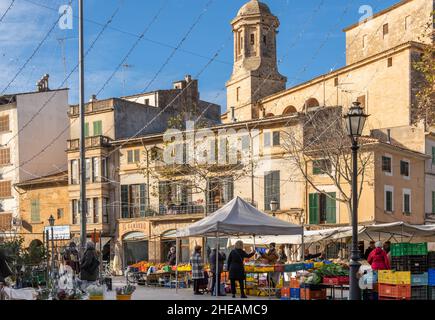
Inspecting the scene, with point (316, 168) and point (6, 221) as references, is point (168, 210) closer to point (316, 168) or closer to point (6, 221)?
point (316, 168)

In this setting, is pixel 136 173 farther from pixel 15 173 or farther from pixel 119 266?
pixel 15 173

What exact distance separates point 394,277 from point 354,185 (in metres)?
2.20

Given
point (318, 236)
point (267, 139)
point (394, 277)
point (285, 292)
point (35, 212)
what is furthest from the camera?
point (35, 212)

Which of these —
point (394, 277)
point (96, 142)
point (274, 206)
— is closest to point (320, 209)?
point (274, 206)

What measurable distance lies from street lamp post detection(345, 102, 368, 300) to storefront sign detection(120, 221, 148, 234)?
3473 cm

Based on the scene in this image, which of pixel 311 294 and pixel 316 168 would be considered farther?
pixel 316 168

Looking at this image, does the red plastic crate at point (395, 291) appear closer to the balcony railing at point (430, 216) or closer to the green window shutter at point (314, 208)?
the green window shutter at point (314, 208)

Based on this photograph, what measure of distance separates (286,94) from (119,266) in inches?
865

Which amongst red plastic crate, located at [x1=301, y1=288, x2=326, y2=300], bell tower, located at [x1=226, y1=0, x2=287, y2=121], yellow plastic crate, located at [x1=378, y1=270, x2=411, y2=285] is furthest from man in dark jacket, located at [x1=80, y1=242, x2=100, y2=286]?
bell tower, located at [x1=226, y1=0, x2=287, y2=121]

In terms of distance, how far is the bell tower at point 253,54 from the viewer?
202ft

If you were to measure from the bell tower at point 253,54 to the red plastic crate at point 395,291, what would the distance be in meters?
47.6

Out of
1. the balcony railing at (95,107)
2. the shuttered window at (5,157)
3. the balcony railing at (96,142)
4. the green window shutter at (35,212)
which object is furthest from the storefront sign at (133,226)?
the shuttered window at (5,157)

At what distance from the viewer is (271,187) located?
42.9 m
